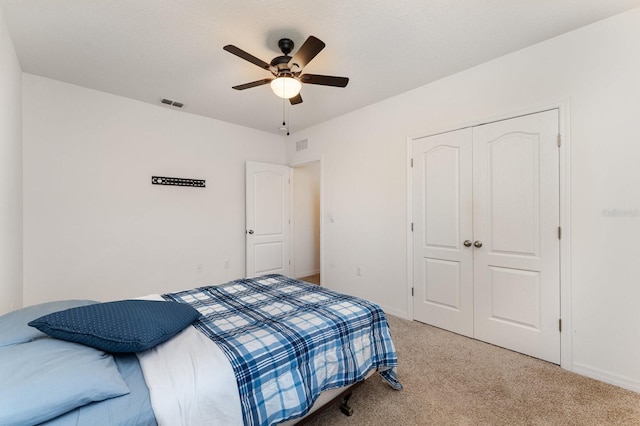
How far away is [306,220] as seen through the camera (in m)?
5.41

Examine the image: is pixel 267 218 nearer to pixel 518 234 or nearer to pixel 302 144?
pixel 302 144

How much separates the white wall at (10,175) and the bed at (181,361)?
0.99m

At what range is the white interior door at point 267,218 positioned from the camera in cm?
427

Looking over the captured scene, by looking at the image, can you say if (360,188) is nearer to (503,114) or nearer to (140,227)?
(503,114)

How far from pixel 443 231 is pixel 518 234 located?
0.66 metres

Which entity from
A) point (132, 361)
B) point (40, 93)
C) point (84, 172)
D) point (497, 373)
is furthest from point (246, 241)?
point (497, 373)

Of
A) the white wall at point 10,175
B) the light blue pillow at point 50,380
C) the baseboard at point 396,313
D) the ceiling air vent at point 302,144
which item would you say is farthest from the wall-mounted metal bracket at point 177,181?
the baseboard at point 396,313

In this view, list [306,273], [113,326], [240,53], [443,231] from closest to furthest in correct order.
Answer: [113,326] < [240,53] < [443,231] < [306,273]

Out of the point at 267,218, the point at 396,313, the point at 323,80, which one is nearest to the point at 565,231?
the point at 396,313

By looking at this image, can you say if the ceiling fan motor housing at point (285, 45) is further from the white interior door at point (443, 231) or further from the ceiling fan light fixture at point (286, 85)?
the white interior door at point (443, 231)

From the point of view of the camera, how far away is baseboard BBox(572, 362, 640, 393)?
6.24 feet

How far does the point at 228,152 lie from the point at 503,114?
11.6 ft

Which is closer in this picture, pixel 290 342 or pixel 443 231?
pixel 290 342

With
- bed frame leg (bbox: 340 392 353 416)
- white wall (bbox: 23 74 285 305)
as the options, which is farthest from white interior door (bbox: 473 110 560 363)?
white wall (bbox: 23 74 285 305)
